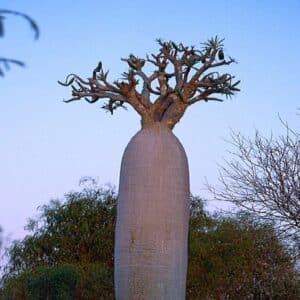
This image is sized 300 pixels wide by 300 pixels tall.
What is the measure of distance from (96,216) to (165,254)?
10672 millimetres

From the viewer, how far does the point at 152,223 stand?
8.91 meters

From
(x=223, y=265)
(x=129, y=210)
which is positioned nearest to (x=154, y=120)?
(x=129, y=210)

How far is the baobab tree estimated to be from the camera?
890 centimetres

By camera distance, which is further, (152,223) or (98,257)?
(98,257)

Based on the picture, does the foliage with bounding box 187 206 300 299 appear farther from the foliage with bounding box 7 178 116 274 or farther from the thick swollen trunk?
the thick swollen trunk

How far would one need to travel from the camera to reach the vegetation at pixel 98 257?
1562cm

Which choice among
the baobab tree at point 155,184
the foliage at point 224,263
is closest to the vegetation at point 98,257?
the foliage at point 224,263

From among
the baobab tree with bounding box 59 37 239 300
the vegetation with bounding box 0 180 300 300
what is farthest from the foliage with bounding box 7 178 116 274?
the baobab tree with bounding box 59 37 239 300

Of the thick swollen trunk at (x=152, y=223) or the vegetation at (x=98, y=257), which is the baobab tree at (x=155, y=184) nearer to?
the thick swollen trunk at (x=152, y=223)

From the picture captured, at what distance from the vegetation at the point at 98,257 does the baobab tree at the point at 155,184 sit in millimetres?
5774

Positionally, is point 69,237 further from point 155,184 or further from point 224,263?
point 155,184

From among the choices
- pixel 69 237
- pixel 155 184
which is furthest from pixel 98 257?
pixel 155 184

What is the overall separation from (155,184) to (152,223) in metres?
0.49

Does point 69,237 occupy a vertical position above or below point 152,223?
above
